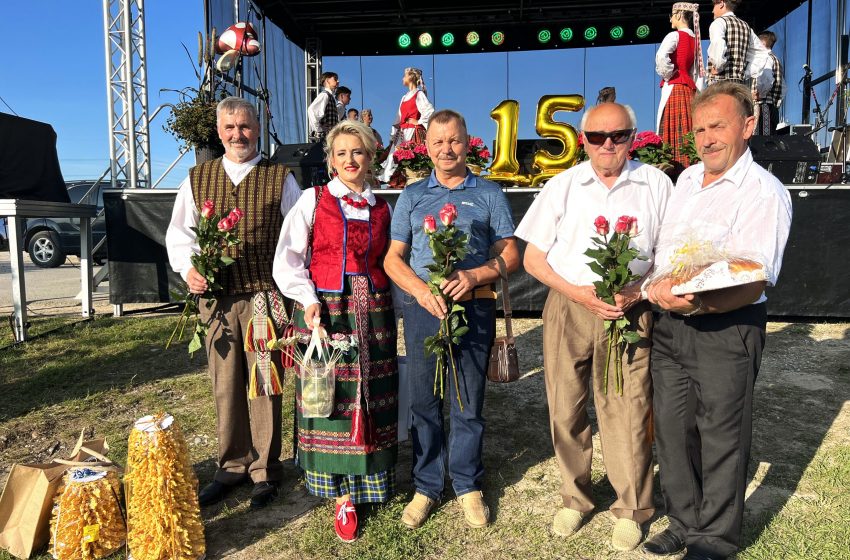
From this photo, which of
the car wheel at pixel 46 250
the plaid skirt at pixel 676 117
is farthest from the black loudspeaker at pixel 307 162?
the car wheel at pixel 46 250


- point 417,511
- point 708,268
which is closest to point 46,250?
point 417,511

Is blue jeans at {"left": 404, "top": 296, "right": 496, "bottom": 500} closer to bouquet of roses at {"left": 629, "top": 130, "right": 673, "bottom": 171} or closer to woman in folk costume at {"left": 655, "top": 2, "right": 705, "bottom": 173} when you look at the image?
bouquet of roses at {"left": 629, "top": 130, "right": 673, "bottom": 171}

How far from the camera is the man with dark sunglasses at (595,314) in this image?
87.0 inches

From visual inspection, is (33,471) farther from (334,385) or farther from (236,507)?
(334,385)

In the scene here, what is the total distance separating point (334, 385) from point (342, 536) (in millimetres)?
638

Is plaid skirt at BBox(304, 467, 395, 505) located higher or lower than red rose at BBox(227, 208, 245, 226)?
lower

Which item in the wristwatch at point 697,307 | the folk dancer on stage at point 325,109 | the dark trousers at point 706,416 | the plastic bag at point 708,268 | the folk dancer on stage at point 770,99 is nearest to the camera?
the plastic bag at point 708,268

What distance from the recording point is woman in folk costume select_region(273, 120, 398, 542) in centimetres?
241

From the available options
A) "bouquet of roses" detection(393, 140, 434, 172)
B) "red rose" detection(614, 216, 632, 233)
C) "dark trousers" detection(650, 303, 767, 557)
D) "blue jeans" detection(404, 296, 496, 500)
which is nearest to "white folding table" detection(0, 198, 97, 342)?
"bouquet of roses" detection(393, 140, 434, 172)

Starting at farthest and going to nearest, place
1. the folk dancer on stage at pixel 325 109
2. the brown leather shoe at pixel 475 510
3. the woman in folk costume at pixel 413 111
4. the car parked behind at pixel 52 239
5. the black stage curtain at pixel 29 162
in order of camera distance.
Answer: the car parked behind at pixel 52 239 < the folk dancer on stage at pixel 325 109 < the woman in folk costume at pixel 413 111 < the black stage curtain at pixel 29 162 < the brown leather shoe at pixel 475 510

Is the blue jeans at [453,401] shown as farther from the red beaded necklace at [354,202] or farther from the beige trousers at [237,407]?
the beige trousers at [237,407]

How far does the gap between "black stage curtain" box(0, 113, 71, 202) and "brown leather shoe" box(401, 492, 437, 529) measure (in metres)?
5.62

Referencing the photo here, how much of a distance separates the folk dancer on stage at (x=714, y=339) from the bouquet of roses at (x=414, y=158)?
3.91 m

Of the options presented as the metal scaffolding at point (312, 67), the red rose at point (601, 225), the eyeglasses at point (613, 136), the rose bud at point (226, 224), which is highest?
the metal scaffolding at point (312, 67)
